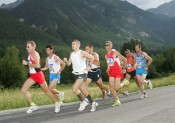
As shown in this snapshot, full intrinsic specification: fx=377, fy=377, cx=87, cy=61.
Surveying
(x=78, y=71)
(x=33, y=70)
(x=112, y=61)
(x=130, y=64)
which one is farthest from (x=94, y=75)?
(x=33, y=70)

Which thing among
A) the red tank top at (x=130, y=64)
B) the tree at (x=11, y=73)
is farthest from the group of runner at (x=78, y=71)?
the tree at (x=11, y=73)

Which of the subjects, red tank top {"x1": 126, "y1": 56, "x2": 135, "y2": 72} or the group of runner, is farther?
red tank top {"x1": 126, "y1": 56, "x2": 135, "y2": 72}

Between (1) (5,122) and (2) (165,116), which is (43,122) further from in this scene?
(2) (165,116)

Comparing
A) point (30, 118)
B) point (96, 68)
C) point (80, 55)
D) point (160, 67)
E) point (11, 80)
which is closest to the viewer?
point (30, 118)

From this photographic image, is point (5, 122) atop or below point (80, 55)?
below

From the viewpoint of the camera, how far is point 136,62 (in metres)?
15.7

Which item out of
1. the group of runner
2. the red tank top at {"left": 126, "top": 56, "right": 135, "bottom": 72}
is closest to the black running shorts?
the group of runner

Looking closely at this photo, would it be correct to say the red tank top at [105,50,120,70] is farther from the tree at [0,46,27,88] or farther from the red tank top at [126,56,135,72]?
the tree at [0,46,27,88]

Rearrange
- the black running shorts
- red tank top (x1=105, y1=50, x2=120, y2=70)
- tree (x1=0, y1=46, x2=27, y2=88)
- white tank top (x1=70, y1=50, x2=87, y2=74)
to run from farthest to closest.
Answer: tree (x1=0, y1=46, x2=27, y2=88) < the black running shorts < red tank top (x1=105, y1=50, x2=120, y2=70) < white tank top (x1=70, y1=50, x2=87, y2=74)

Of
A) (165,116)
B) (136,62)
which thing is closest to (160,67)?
(136,62)

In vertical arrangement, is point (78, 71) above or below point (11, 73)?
above

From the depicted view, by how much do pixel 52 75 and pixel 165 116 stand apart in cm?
501

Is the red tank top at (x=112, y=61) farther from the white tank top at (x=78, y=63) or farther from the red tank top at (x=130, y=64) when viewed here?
the red tank top at (x=130, y=64)

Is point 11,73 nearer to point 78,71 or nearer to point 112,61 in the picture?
point 112,61
